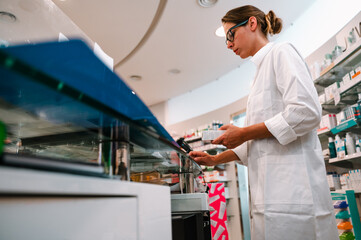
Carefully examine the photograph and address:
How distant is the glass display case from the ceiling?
2.14 metres

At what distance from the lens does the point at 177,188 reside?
4.44ft

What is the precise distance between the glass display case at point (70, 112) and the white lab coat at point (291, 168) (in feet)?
1.41

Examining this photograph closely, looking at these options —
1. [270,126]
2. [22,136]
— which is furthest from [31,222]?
[270,126]

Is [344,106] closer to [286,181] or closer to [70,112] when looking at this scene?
[286,181]

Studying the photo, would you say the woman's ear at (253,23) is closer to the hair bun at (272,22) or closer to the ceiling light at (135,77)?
the hair bun at (272,22)

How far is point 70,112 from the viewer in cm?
56

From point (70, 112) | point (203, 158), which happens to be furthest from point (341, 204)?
point (70, 112)

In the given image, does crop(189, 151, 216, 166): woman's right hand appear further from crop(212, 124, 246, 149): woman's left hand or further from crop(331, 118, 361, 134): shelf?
crop(331, 118, 361, 134): shelf

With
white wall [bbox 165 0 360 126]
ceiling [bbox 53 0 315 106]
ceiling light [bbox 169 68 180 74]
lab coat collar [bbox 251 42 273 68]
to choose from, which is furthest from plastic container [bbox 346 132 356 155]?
ceiling light [bbox 169 68 180 74]

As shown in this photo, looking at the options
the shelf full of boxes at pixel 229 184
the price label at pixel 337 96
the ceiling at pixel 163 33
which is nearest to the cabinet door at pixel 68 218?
the ceiling at pixel 163 33

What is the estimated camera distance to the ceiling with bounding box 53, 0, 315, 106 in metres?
3.75

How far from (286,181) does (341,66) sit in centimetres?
232

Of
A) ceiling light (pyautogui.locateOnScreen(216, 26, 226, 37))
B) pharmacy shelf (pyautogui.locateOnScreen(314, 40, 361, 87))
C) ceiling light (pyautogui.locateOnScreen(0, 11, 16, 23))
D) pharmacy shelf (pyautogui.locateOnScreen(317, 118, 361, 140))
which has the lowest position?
pharmacy shelf (pyautogui.locateOnScreen(317, 118, 361, 140))

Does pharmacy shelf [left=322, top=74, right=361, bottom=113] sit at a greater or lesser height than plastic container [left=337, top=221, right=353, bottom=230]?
greater
